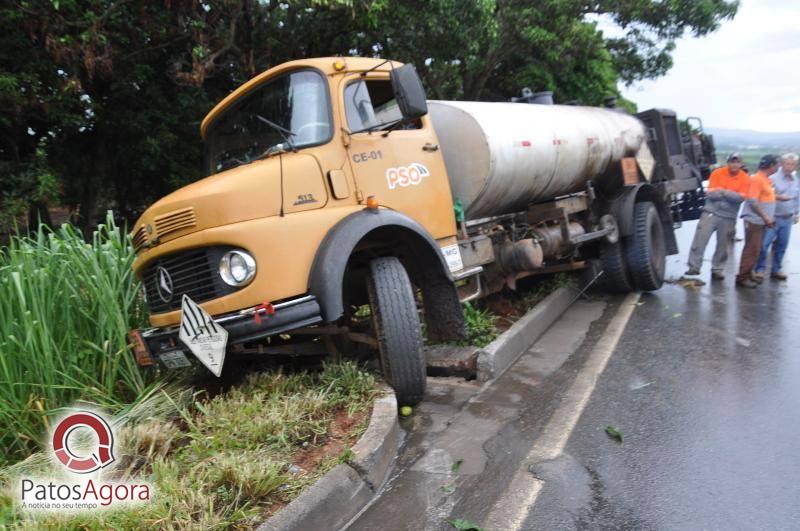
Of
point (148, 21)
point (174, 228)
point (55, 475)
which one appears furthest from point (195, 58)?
point (55, 475)

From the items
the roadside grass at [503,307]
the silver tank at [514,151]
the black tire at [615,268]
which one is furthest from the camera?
the black tire at [615,268]

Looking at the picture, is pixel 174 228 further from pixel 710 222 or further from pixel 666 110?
pixel 666 110

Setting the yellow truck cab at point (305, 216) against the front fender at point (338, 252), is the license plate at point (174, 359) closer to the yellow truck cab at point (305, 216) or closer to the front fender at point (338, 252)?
the yellow truck cab at point (305, 216)

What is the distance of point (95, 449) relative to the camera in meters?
2.83

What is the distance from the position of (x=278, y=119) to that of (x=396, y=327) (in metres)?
1.69

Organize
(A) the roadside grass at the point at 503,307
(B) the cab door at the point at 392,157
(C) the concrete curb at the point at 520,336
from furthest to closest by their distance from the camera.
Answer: (A) the roadside grass at the point at 503,307 < (C) the concrete curb at the point at 520,336 < (B) the cab door at the point at 392,157

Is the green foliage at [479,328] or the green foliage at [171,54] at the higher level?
the green foliage at [171,54]

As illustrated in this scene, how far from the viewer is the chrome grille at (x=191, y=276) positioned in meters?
3.60

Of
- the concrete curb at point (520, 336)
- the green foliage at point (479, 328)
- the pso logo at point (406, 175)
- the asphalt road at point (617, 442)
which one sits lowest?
the asphalt road at point (617, 442)

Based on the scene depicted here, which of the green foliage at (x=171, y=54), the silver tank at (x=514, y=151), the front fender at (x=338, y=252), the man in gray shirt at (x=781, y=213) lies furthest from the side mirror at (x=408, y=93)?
the man in gray shirt at (x=781, y=213)

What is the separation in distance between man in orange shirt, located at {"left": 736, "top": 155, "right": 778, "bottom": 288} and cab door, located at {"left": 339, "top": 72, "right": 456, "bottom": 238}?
4.92 meters

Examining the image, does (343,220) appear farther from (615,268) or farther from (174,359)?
(615,268)

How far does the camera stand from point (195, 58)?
26.8 ft

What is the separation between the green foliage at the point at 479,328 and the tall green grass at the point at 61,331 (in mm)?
2701
